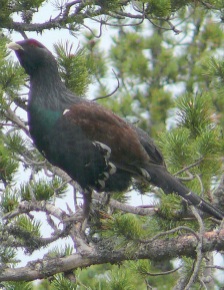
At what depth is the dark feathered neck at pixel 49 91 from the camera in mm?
5188

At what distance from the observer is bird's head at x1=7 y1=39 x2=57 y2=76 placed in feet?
17.2

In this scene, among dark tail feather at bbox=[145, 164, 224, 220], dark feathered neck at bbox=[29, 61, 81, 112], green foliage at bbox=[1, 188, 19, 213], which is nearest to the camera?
green foliage at bbox=[1, 188, 19, 213]

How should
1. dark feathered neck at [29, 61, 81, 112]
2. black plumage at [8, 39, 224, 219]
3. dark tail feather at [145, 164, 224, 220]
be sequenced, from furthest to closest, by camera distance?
1. dark feathered neck at [29, 61, 81, 112]
2. black plumage at [8, 39, 224, 219]
3. dark tail feather at [145, 164, 224, 220]

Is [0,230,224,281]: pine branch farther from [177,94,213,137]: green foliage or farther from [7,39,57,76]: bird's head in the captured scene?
[7,39,57,76]: bird's head

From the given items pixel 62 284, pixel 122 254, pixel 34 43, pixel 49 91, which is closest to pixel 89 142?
pixel 49 91

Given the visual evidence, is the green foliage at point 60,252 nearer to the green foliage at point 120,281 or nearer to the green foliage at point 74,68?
the green foliage at point 120,281

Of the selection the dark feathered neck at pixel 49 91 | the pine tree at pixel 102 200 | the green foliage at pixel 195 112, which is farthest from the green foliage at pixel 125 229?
the dark feathered neck at pixel 49 91

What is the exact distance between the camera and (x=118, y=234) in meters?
4.18

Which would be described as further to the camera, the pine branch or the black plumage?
the black plumage

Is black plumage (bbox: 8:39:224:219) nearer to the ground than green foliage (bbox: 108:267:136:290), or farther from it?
farther from it

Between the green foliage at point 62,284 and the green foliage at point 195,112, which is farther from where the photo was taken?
the green foliage at point 195,112

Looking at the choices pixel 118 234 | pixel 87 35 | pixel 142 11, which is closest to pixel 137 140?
pixel 142 11

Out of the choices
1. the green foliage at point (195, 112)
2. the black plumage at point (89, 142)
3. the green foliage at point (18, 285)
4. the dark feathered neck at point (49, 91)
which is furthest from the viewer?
the dark feathered neck at point (49, 91)

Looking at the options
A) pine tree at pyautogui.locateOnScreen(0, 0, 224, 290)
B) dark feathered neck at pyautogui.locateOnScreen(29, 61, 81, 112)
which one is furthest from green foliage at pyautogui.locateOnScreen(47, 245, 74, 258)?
dark feathered neck at pyautogui.locateOnScreen(29, 61, 81, 112)
